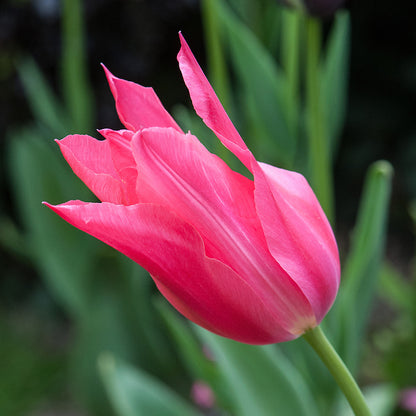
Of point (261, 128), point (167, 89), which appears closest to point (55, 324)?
point (167, 89)

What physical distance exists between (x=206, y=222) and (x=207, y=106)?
0.05 m

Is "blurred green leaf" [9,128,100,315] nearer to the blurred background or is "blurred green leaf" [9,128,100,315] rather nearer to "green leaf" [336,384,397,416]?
the blurred background

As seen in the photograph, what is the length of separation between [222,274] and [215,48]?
0.53 metres

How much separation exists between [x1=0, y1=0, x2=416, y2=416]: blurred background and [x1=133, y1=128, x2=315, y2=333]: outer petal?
0.47 m

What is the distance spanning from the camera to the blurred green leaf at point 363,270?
0.54 meters

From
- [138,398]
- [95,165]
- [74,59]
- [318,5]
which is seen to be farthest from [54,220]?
[95,165]

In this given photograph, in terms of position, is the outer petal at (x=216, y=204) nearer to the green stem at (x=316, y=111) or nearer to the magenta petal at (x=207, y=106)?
the magenta petal at (x=207, y=106)

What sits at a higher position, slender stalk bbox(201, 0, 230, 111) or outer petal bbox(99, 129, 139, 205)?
slender stalk bbox(201, 0, 230, 111)

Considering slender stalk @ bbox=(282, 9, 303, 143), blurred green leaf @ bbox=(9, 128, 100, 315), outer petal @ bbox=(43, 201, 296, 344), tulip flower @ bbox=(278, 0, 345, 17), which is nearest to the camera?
outer petal @ bbox=(43, 201, 296, 344)

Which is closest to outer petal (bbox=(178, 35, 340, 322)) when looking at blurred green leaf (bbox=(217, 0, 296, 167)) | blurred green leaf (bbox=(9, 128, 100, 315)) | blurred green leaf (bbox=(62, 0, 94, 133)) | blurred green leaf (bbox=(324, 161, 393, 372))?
blurred green leaf (bbox=(324, 161, 393, 372))

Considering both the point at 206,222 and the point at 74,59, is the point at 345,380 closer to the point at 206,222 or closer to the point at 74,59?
the point at 206,222

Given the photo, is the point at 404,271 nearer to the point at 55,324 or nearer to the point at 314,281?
the point at 55,324

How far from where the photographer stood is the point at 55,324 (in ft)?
7.69

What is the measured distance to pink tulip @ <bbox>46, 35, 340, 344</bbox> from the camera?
244 millimetres
